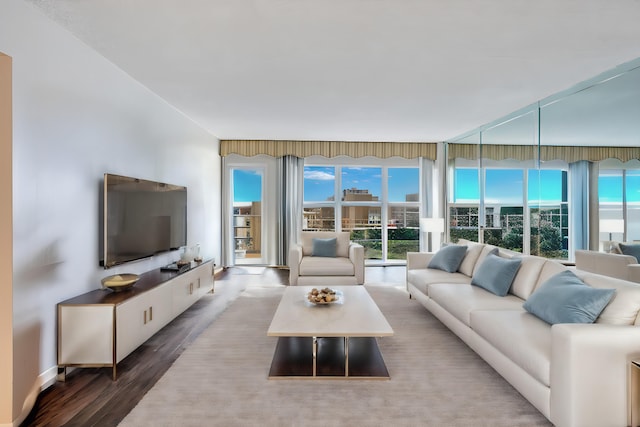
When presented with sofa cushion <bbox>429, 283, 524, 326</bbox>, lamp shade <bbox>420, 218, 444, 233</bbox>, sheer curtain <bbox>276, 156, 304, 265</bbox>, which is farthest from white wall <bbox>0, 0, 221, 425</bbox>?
lamp shade <bbox>420, 218, 444, 233</bbox>

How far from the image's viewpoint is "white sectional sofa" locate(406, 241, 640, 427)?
67.0 inches

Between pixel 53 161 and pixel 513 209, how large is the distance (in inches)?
211

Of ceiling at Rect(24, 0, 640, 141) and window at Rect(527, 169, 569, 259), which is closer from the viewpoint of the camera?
ceiling at Rect(24, 0, 640, 141)

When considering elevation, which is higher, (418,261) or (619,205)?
(619,205)

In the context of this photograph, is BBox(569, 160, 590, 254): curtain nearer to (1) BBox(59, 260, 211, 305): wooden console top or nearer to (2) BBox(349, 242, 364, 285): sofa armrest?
(2) BBox(349, 242, 364, 285): sofa armrest

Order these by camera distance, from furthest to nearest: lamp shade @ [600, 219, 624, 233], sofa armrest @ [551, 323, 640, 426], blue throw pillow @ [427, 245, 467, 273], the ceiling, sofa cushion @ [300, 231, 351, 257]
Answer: sofa cushion @ [300, 231, 351, 257] < blue throw pillow @ [427, 245, 467, 273] < lamp shade @ [600, 219, 624, 233] < the ceiling < sofa armrest @ [551, 323, 640, 426]

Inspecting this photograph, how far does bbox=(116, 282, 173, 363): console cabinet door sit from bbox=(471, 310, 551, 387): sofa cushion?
2.71 m

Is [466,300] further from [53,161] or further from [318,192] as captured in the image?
[318,192]

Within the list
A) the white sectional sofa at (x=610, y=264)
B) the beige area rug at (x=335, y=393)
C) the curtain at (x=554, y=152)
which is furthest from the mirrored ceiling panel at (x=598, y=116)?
the beige area rug at (x=335, y=393)

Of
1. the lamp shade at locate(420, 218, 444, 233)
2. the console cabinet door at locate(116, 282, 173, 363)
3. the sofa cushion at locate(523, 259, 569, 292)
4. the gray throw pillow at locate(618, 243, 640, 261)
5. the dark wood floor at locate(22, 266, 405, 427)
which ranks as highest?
the lamp shade at locate(420, 218, 444, 233)

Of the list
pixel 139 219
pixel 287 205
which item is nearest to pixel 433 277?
pixel 139 219

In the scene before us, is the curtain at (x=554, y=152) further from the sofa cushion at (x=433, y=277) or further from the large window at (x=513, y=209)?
the sofa cushion at (x=433, y=277)

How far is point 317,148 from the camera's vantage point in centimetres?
669

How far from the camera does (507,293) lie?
3.14 m
